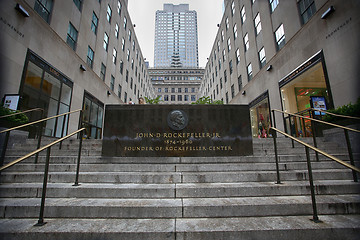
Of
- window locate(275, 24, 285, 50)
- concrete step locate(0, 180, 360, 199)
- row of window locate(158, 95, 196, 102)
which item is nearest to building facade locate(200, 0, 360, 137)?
window locate(275, 24, 285, 50)

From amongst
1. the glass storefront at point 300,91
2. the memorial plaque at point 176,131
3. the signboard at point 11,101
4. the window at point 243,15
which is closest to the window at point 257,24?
the window at point 243,15

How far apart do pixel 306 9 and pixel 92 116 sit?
1948 centimetres

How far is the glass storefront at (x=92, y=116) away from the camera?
14760 millimetres

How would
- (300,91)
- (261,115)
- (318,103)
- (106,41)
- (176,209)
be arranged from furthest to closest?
1. (106,41)
2. (261,115)
3. (300,91)
4. (318,103)
5. (176,209)

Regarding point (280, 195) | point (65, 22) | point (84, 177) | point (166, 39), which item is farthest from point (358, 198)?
point (166, 39)

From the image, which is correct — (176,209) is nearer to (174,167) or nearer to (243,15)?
(174,167)

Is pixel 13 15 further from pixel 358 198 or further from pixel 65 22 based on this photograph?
pixel 358 198

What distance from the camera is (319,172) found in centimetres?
419

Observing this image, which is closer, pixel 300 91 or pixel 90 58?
pixel 300 91

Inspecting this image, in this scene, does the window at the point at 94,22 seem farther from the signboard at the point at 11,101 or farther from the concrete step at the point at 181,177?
the concrete step at the point at 181,177

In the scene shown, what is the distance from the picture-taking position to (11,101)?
23.8 feet

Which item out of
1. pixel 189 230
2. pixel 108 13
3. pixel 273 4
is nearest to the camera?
pixel 189 230

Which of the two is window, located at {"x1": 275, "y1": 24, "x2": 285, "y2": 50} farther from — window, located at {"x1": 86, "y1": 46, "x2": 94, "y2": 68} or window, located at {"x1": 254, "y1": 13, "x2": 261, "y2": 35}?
window, located at {"x1": 86, "y1": 46, "x2": 94, "y2": 68}

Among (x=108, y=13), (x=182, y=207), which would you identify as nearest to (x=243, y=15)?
(x=108, y=13)
